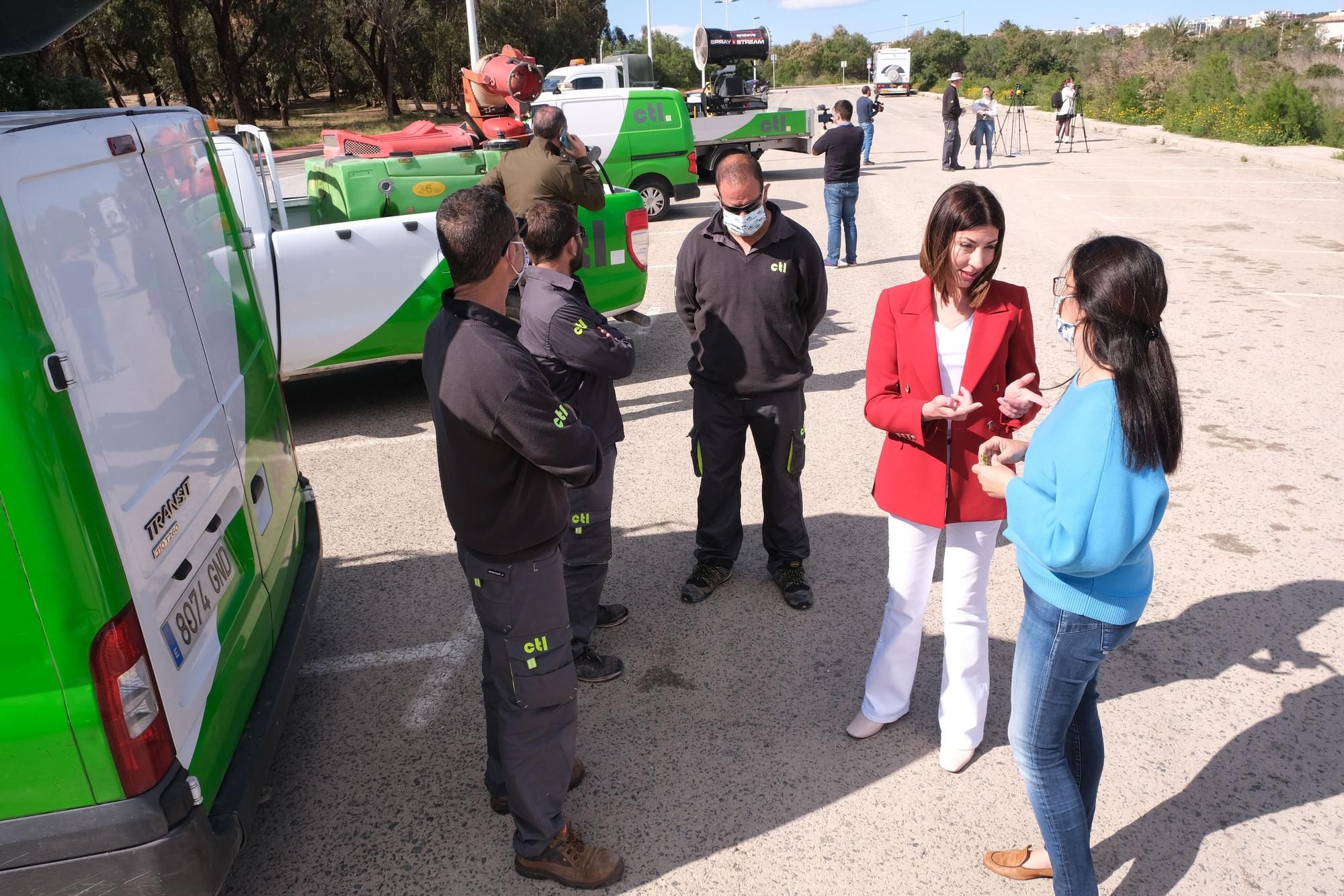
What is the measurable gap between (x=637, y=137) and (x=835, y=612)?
11.2 metres

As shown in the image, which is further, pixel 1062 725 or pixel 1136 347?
pixel 1062 725

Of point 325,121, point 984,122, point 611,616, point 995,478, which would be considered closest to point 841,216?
point 611,616

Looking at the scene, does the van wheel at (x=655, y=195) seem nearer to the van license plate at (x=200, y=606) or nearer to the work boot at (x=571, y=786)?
the work boot at (x=571, y=786)

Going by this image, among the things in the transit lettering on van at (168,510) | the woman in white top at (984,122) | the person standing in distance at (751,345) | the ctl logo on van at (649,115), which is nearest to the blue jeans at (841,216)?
the ctl logo on van at (649,115)

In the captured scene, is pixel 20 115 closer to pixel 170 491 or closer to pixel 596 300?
pixel 170 491

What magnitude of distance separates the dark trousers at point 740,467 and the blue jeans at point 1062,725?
6.11 feet

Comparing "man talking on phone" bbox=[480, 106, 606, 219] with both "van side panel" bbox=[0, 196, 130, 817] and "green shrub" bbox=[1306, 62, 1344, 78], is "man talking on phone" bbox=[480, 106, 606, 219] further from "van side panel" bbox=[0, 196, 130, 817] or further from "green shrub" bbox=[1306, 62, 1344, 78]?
"green shrub" bbox=[1306, 62, 1344, 78]

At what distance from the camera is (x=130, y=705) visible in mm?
2178

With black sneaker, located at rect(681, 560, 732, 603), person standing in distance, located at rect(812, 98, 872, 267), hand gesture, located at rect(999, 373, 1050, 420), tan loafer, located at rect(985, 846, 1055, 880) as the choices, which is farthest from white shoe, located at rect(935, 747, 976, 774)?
person standing in distance, located at rect(812, 98, 872, 267)

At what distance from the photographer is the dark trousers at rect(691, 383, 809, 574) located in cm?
423

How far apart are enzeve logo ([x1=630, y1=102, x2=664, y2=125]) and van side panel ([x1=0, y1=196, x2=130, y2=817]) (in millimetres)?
12829

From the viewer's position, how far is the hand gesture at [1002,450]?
262cm

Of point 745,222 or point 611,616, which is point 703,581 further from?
point 745,222

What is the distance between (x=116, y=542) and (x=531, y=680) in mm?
1096
